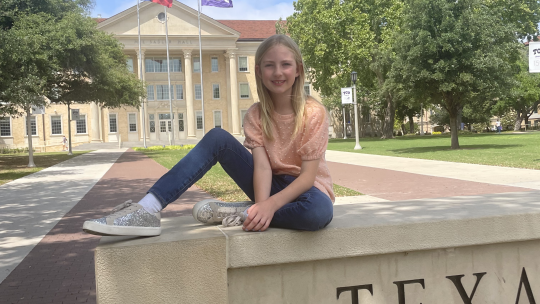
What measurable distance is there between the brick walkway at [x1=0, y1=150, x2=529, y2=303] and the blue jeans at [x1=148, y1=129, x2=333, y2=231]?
166 centimetres

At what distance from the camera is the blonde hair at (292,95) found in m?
3.06

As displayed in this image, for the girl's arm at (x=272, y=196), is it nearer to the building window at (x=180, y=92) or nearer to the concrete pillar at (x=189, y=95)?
the concrete pillar at (x=189, y=95)

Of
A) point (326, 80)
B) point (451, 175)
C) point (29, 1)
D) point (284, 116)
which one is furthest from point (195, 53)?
point (284, 116)

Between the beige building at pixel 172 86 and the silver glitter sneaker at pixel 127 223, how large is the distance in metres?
52.5

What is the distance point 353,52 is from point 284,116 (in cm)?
3728

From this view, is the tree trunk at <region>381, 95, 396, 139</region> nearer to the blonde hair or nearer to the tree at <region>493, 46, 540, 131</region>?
the tree at <region>493, 46, 540, 131</region>

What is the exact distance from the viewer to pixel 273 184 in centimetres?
319

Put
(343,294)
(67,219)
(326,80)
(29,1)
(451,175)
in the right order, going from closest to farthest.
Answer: (343,294) < (67,219) < (451,175) < (29,1) < (326,80)

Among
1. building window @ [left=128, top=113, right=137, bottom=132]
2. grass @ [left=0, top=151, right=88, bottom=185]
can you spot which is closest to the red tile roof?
building window @ [left=128, top=113, right=137, bottom=132]

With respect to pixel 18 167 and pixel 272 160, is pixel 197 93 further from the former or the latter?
pixel 272 160

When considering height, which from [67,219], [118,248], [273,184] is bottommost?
[67,219]

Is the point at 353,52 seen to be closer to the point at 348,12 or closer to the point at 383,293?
the point at 348,12

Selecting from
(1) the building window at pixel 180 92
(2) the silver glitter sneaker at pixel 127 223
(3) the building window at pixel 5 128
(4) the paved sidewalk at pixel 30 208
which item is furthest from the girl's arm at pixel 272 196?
(3) the building window at pixel 5 128

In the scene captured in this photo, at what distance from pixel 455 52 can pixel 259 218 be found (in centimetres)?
2216
